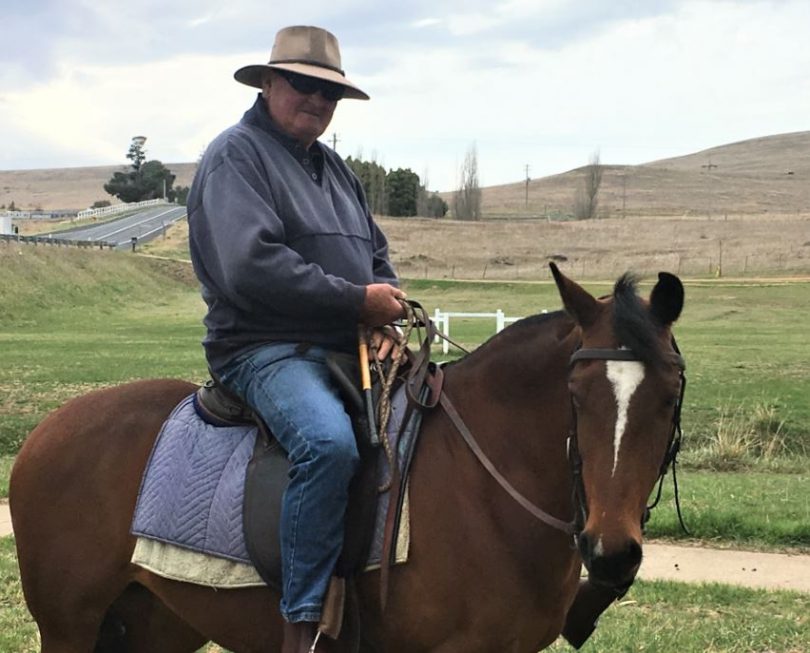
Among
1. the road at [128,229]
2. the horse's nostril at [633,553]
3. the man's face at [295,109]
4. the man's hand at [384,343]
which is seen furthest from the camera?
the road at [128,229]

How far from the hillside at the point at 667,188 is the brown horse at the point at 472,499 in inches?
4007

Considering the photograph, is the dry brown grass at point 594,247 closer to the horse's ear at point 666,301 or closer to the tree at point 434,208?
the tree at point 434,208

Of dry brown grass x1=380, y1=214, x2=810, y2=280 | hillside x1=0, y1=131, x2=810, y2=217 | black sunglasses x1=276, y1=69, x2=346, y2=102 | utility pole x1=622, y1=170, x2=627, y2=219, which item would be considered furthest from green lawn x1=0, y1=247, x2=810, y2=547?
hillside x1=0, y1=131, x2=810, y2=217

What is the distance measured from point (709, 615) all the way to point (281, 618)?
3654mm

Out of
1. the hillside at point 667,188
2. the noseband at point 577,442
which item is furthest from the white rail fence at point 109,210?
the noseband at point 577,442

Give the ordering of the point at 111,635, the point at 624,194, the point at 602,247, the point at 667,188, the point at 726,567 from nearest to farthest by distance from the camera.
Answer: the point at 111,635
the point at 726,567
the point at 602,247
the point at 624,194
the point at 667,188

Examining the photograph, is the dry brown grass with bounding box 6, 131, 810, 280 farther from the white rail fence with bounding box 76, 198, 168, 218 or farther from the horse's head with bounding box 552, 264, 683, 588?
the horse's head with bounding box 552, 264, 683, 588

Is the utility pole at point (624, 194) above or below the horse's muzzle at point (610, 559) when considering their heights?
above

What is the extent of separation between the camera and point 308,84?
3.55 meters

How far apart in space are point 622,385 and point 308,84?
1866 millimetres

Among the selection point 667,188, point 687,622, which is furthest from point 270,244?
point 667,188

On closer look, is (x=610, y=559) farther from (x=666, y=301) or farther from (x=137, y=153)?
(x=137, y=153)

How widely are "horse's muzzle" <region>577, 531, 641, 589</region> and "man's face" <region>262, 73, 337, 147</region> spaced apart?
6.66ft

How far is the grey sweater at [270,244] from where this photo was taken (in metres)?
3.19
